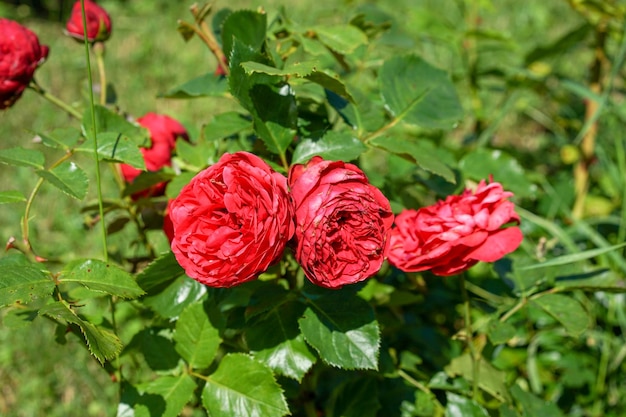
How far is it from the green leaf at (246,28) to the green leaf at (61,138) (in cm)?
28

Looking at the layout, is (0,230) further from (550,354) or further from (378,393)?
(550,354)

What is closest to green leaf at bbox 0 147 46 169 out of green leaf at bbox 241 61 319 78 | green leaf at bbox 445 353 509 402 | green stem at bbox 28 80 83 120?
green stem at bbox 28 80 83 120

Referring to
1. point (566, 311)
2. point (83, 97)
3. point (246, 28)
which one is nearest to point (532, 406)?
point (566, 311)

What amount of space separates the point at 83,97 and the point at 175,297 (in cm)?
52

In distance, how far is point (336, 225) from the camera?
75 centimetres

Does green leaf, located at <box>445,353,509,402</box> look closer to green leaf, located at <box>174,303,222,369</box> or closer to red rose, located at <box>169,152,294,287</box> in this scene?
green leaf, located at <box>174,303,222,369</box>

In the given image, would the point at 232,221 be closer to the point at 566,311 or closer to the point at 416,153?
the point at 416,153

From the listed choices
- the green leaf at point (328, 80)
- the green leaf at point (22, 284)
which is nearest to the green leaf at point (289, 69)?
the green leaf at point (328, 80)

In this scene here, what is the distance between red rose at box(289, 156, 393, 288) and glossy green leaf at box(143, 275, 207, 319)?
0.94 feet

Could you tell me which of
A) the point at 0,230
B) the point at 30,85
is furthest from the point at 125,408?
the point at 0,230

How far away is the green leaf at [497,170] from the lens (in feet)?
4.22

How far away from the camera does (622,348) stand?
1.52m

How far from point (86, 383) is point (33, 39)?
3.39ft

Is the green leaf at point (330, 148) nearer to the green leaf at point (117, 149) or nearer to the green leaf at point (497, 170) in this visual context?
the green leaf at point (117, 149)
